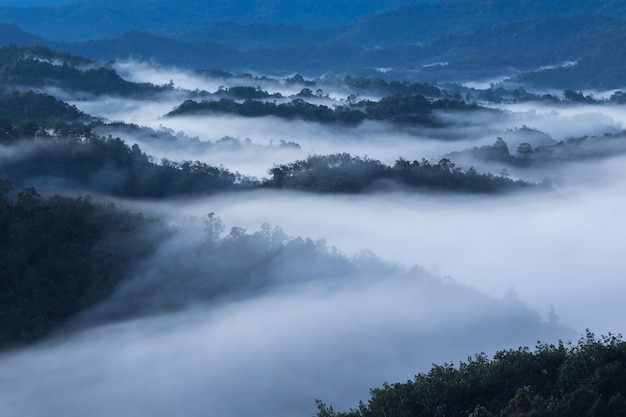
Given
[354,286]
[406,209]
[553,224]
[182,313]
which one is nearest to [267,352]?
[182,313]

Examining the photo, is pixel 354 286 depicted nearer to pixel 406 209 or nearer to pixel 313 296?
pixel 313 296

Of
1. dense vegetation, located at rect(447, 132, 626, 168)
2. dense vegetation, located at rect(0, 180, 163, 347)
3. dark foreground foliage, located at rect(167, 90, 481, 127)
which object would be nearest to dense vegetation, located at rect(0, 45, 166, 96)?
dark foreground foliage, located at rect(167, 90, 481, 127)

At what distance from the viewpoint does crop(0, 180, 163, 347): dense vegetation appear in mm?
23188

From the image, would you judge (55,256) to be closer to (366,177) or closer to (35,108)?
(366,177)

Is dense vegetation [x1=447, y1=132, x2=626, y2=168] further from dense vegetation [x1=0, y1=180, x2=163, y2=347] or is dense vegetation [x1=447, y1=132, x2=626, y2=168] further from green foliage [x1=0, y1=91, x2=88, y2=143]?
dense vegetation [x1=0, y1=180, x2=163, y2=347]

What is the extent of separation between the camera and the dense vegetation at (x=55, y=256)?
913 inches

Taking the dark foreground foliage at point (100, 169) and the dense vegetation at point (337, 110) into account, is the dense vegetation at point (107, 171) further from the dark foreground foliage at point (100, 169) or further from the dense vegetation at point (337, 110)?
the dense vegetation at point (337, 110)

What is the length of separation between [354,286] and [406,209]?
520 inches

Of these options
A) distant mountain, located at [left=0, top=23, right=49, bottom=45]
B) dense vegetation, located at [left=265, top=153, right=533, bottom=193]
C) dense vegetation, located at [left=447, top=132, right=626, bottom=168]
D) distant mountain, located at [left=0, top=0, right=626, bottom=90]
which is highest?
distant mountain, located at [left=0, top=0, right=626, bottom=90]

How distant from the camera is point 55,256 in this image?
2517cm

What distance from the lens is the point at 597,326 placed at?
105 ft

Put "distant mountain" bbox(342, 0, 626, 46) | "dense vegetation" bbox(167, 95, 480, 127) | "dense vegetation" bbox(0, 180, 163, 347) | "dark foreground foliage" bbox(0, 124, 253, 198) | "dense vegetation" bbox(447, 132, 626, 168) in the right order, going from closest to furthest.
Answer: "dense vegetation" bbox(0, 180, 163, 347) < "dark foreground foliage" bbox(0, 124, 253, 198) < "dense vegetation" bbox(447, 132, 626, 168) < "dense vegetation" bbox(167, 95, 480, 127) < "distant mountain" bbox(342, 0, 626, 46)

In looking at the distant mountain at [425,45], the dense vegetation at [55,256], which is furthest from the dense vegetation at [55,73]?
the distant mountain at [425,45]

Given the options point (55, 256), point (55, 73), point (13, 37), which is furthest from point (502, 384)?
point (13, 37)
